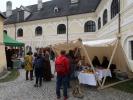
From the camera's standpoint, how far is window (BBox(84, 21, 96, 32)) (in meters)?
33.0

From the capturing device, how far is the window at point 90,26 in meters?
33.0

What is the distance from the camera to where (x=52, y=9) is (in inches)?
1503

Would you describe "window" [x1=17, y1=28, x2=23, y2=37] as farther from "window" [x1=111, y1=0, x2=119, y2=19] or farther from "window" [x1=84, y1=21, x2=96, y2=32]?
"window" [x1=111, y1=0, x2=119, y2=19]

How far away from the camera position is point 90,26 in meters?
33.3

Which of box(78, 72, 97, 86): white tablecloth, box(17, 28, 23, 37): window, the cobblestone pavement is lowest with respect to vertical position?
the cobblestone pavement

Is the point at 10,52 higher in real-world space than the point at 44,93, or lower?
higher

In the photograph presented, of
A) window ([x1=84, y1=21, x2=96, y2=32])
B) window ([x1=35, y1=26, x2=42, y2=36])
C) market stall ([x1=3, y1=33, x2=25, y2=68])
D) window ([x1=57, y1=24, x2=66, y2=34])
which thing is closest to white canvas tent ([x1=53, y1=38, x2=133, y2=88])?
market stall ([x1=3, y1=33, x2=25, y2=68])

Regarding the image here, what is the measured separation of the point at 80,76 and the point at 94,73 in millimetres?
778

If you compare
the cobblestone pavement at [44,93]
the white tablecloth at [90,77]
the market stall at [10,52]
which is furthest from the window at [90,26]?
the cobblestone pavement at [44,93]

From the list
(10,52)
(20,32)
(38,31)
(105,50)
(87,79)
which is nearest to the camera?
(87,79)

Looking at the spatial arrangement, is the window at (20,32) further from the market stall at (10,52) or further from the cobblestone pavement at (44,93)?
the cobblestone pavement at (44,93)

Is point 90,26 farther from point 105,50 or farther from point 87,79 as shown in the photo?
point 87,79

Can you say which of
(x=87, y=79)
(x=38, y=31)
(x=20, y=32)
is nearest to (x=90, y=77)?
(x=87, y=79)

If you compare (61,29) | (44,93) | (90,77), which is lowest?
(44,93)
